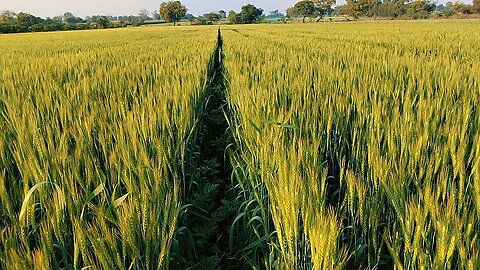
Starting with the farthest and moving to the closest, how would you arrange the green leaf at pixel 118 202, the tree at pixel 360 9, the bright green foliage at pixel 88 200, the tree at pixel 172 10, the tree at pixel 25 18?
the tree at pixel 172 10 → the tree at pixel 360 9 → the tree at pixel 25 18 → the green leaf at pixel 118 202 → the bright green foliage at pixel 88 200

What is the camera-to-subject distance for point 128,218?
0.72m

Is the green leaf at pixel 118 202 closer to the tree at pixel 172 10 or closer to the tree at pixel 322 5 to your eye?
the tree at pixel 172 10

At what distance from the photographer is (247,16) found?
7531cm

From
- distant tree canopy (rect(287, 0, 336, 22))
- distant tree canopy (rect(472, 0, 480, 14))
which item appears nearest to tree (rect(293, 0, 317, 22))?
distant tree canopy (rect(287, 0, 336, 22))

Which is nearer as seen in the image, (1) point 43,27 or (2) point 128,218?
(2) point 128,218

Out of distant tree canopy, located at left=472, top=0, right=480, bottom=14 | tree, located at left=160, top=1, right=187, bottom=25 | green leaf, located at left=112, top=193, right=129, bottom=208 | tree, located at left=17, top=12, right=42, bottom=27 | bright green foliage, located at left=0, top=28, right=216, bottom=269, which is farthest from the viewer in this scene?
tree, located at left=160, top=1, right=187, bottom=25

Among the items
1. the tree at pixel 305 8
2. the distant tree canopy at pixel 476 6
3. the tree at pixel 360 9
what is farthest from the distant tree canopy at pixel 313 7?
the distant tree canopy at pixel 476 6

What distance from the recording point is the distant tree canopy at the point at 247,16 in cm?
7456

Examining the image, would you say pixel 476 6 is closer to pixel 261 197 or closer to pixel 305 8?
pixel 305 8

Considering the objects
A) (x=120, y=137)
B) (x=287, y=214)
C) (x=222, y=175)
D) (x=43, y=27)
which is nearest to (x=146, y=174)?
(x=120, y=137)

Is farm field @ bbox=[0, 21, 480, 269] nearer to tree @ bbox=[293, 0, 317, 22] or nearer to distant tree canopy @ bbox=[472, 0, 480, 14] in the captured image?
distant tree canopy @ bbox=[472, 0, 480, 14]

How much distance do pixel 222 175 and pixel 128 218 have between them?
1.71 m

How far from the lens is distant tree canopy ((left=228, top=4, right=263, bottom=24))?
7456 cm

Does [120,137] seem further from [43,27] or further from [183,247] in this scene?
[43,27]
